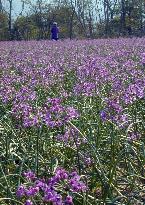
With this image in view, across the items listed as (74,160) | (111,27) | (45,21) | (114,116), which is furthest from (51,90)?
(45,21)

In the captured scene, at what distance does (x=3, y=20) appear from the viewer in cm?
5044

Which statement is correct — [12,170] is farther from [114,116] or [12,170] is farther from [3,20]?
[3,20]

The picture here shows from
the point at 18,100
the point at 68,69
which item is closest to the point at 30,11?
the point at 68,69

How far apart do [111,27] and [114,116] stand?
47473mm

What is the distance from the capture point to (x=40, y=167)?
11.4ft

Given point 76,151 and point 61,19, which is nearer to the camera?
point 76,151

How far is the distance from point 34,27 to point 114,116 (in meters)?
50.5

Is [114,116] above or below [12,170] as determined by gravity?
above

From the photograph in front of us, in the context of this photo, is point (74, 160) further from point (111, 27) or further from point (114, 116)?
point (111, 27)

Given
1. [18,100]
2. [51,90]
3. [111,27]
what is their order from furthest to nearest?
[111,27] → [51,90] → [18,100]

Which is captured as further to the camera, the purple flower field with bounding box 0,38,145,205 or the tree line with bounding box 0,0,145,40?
the tree line with bounding box 0,0,145,40

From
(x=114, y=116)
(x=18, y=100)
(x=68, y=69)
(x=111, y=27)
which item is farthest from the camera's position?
(x=111, y=27)

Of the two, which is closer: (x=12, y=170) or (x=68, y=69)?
(x=12, y=170)

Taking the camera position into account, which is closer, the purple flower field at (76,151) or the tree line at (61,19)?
the purple flower field at (76,151)
